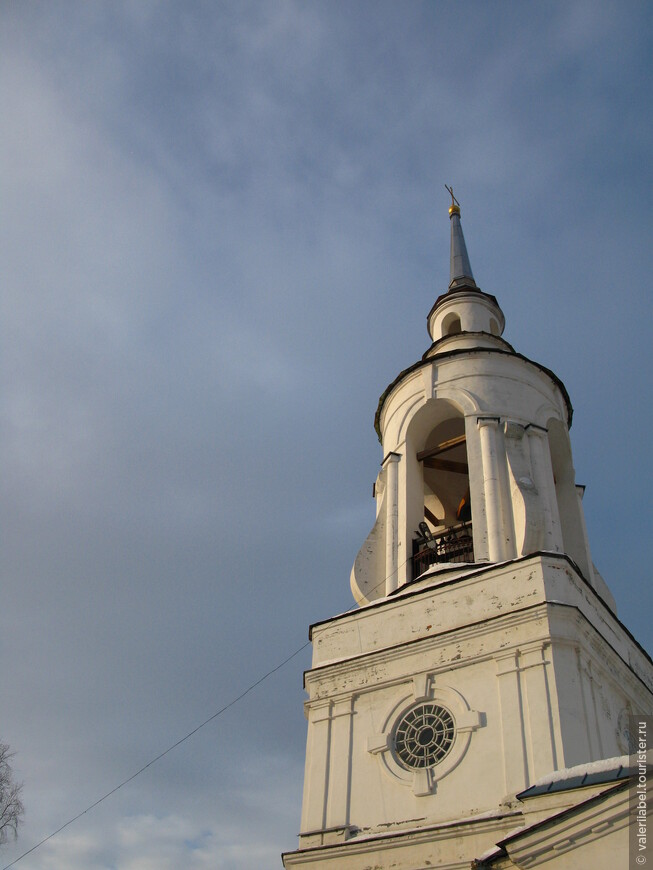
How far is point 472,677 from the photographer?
12875mm

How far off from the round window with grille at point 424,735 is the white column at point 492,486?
302 cm

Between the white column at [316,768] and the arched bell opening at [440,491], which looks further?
the arched bell opening at [440,491]

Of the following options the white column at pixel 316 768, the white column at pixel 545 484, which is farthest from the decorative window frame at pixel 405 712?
the white column at pixel 545 484

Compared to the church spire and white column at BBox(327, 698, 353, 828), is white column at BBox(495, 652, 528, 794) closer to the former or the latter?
white column at BBox(327, 698, 353, 828)

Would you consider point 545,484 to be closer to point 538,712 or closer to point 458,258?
point 538,712

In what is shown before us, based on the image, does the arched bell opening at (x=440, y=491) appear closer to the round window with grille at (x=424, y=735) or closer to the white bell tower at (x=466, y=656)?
A: the white bell tower at (x=466, y=656)

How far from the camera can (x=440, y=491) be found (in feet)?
67.2

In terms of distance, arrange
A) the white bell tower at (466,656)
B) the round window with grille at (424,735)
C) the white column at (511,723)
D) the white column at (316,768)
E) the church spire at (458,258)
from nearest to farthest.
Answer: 1. the white column at (511,723)
2. the white bell tower at (466,656)
3. the round window with grille at (424,735)
4. the white column at (316,768)
5. the church spire at (458,258)

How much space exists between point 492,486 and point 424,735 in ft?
16.5

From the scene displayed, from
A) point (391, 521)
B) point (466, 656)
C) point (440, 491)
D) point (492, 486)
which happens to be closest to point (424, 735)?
point (466, 656)

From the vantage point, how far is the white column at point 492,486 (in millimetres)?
14984

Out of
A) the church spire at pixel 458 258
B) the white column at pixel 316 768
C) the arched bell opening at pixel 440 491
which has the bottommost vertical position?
the white column at pixel 316 768

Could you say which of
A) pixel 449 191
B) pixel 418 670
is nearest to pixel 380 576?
pixel 418 670

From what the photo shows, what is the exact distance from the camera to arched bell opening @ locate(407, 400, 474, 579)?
16.1 meters
